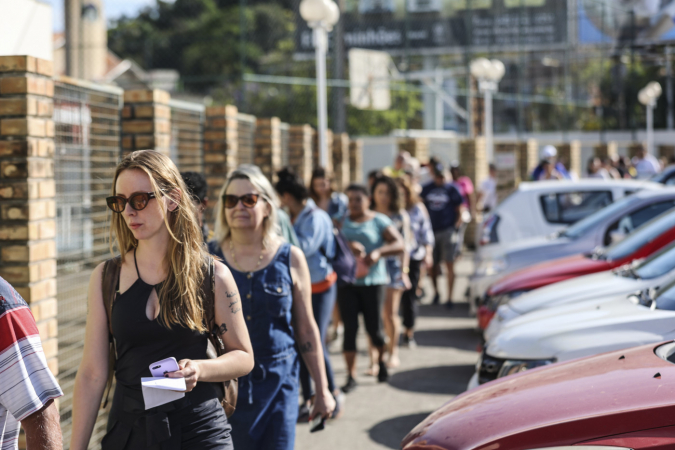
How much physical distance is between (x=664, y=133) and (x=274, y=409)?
32.1 metres

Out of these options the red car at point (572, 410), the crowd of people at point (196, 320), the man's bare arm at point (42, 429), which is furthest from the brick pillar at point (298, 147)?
the man's bare arm at point (42, 429)

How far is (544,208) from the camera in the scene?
10.5 metres

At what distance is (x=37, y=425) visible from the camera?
7.50ft

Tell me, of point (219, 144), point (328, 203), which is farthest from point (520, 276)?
point (219, 144)

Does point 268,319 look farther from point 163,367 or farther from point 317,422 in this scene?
point 163,367

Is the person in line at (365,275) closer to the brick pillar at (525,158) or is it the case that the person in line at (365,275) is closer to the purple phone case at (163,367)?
the purple phone case at (163,367)

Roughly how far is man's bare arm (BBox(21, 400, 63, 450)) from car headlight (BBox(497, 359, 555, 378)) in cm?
292

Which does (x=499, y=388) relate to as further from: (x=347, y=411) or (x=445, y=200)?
(x=445, y=200)

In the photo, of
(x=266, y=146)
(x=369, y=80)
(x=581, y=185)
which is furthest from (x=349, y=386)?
(x=369, y=80)

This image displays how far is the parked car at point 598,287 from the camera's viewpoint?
557 centimetres

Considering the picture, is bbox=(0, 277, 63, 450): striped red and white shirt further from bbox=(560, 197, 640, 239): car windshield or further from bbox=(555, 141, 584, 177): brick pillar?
bbox=(555, 141, 584, 177): brick pillar

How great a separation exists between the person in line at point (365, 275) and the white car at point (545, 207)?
2.90 m

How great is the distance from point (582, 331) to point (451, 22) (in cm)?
2671

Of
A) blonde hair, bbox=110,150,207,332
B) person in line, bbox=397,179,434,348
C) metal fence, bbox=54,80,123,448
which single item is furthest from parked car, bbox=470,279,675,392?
person in line, bbox=397,179,434,348
